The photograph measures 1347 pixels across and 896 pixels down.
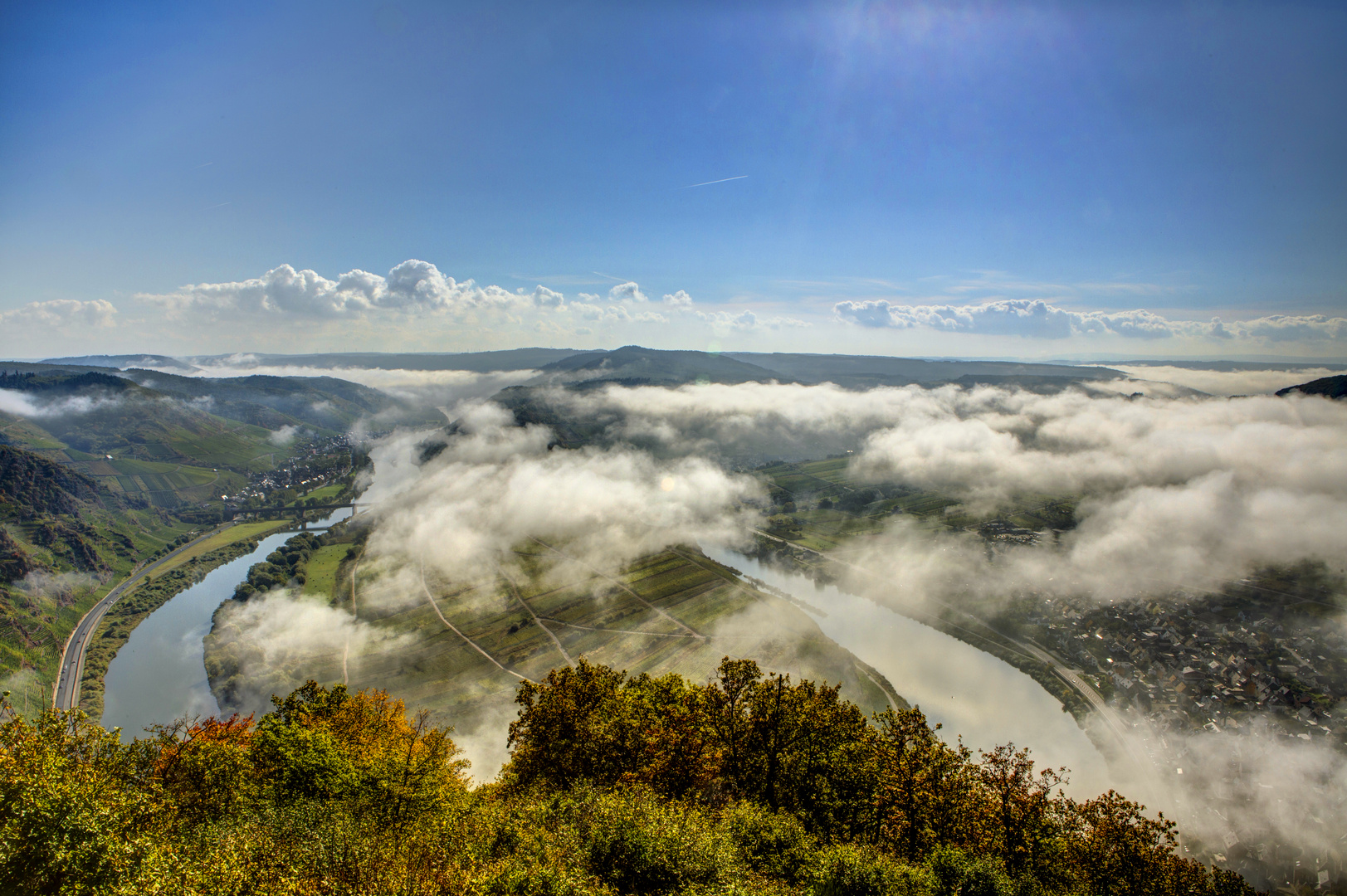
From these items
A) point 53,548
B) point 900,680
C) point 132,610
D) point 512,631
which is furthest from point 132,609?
point 900,680

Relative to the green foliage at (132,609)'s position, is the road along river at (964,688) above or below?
above

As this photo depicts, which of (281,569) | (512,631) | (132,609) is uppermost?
(281,569)

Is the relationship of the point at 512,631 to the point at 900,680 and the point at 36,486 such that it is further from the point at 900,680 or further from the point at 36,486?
the point at 36,486

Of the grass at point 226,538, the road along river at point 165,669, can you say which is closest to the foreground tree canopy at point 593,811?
the road along river at point 165,669

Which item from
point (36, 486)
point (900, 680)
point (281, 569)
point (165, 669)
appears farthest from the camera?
point (36, 486)

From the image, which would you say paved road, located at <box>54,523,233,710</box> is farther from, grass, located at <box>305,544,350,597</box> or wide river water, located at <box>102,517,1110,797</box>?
grass, located at <box>305,544,350,597</box>

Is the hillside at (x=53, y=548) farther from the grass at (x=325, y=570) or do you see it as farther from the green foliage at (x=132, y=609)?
the grass at (x=325, y=570)

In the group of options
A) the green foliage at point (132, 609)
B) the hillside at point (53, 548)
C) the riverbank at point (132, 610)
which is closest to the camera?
the riverbank at point (132, 610)
